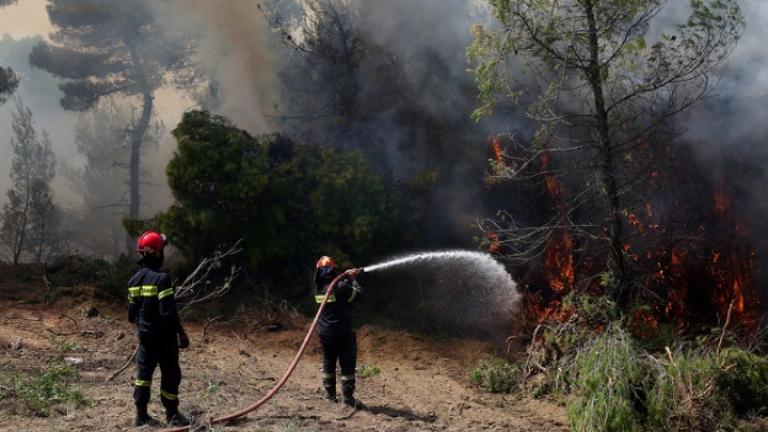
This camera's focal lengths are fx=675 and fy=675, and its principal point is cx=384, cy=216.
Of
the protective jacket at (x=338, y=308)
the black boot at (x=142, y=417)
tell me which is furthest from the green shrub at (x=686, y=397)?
the black boot at (x=142, y=417)

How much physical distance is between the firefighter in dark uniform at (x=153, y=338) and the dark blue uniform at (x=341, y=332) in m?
1.88

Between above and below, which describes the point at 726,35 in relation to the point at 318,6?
below

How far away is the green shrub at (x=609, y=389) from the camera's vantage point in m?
6.66

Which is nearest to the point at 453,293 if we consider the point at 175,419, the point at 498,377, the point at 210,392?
the point at 498,377

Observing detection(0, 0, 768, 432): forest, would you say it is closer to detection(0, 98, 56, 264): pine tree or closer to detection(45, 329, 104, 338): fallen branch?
detection(45, 329, 104, 338): fallen branch

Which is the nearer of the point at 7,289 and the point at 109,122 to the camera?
the point at 7,289

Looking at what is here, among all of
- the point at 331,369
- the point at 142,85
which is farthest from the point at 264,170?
the point at 142,85

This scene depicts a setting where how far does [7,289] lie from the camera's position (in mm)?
13953

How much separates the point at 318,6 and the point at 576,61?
1029 centimetres

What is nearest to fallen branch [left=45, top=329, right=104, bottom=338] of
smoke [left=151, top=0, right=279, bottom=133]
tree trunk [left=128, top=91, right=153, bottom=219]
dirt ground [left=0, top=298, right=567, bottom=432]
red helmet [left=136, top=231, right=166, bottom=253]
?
dirt ground [left=0, top=298, right=567, bottom=432]

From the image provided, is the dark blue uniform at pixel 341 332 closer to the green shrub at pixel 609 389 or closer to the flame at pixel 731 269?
the green shrub at pixel 609 389

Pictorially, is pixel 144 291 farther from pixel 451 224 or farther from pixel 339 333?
pixel 451 224

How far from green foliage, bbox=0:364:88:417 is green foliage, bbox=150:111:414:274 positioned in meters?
5.99

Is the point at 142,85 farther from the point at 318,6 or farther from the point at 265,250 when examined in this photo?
the point at 265,250
